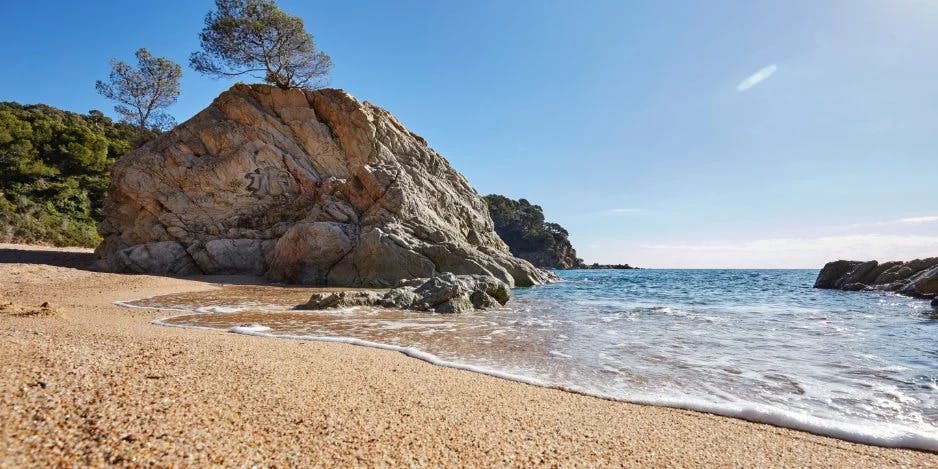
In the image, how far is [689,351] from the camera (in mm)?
8234

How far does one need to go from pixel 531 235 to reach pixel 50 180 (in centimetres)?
7653

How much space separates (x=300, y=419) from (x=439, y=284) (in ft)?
39.1

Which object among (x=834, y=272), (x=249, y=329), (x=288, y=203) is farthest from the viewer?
(x=834, y=272)

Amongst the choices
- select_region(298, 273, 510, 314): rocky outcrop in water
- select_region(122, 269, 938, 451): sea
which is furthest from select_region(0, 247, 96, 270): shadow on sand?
select_region(298, 273, 510, 314): rocky outcrop in water

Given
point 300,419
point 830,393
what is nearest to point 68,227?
point 300,419

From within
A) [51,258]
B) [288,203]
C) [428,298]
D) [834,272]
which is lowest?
[428,298]

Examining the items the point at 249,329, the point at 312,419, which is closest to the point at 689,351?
the point at 312,419

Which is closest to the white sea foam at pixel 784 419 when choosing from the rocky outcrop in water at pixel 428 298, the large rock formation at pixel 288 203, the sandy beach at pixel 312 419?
the sandy beach at pixel 312 419

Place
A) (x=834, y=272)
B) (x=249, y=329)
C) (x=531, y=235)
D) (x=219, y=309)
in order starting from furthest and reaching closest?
(x=531, y=235)
(x=834, y=272)
(x=219, y=309)
(x=249, y=329)

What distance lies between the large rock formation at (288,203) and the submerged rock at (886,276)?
20479 mm

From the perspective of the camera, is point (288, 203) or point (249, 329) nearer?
point (249, 329)

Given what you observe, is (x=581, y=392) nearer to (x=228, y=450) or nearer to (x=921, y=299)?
(x=228, y=450)

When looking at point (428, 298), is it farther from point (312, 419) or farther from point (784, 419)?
point (312, 419)

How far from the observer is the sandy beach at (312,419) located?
8.61 ft
